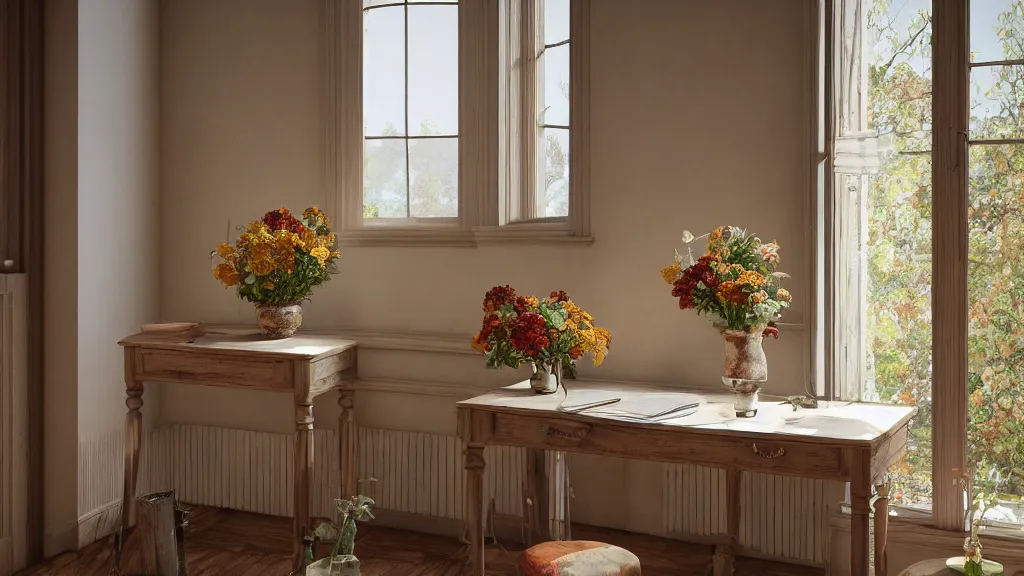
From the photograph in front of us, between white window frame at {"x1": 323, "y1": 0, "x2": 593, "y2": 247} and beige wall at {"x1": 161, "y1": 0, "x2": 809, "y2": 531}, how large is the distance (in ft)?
0.21

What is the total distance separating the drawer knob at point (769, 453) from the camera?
256 cm

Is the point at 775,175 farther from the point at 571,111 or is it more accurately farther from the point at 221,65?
the point at 221,65

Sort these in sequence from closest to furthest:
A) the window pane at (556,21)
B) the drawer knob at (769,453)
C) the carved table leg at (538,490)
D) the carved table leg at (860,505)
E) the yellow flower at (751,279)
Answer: the carved table leg at (860,505) → the drawer knob at (769,453) → the yellow flower at (751,279) → the carved table leg at (538,490) → the window pane at (556,21)

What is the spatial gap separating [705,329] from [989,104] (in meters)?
1.21

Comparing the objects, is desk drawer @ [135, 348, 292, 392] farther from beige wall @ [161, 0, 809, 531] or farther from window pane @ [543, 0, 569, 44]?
window pane @ [543, 0, 569, 44]

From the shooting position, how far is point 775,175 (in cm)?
322

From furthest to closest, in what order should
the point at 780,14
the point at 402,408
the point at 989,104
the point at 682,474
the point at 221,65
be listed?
the point at 221,65 → the point at 402,408 → the point at 682,474 → the point at 780,14 → the point at 989,104

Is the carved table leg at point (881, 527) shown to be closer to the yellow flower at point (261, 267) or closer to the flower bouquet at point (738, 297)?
the flower bouquet at point (738, 297)

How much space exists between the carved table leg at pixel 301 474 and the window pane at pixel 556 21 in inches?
71.4

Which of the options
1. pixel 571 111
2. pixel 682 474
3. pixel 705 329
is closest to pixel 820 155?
pixel 705 329

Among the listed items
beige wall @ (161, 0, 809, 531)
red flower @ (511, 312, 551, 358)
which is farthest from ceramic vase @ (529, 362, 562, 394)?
beige wall @ (161, 0, 809, 531)

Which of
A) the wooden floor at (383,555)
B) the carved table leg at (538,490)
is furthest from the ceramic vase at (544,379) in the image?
the wooden floor at (383,555)

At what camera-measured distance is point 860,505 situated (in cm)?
249

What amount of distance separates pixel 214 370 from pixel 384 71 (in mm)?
1519
